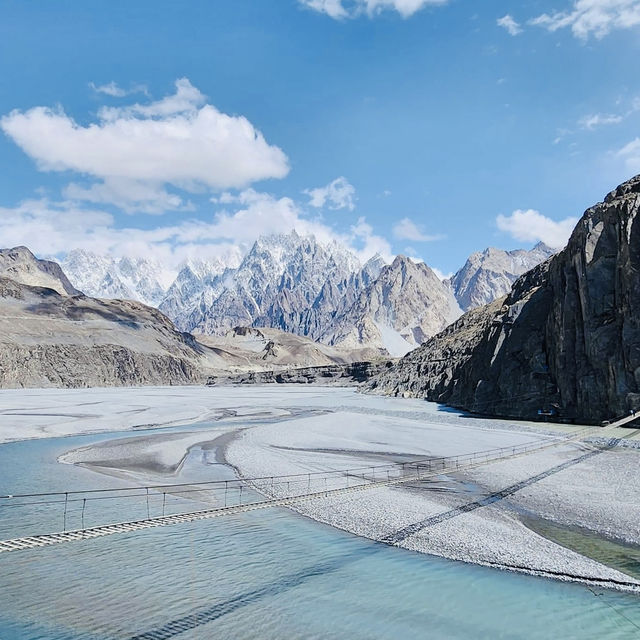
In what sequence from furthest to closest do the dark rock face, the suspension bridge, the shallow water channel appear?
the dark rock face
the suspension bridge
the shallow water channel

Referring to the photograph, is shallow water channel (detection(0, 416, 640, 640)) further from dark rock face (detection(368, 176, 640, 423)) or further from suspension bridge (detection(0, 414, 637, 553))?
dark rock face (detection(368, 176, 640, 423))

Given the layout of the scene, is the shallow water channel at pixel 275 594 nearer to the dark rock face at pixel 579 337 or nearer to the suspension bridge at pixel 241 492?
the suspension bridge at pixel 241 492

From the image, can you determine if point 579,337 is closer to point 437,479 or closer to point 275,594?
point 437,479

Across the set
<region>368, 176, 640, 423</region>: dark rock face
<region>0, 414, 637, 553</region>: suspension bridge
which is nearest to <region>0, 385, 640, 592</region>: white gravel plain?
<region>0, 414, 637, 553</region>: suspension bridge

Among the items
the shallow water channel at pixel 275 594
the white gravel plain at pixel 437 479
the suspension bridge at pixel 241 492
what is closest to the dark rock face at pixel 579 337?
the white gravel plain at pixel 437 479

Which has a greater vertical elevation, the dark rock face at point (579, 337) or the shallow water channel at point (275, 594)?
the dark rock face at point (579, 337)

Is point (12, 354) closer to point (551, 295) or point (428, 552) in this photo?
point (551, 295)

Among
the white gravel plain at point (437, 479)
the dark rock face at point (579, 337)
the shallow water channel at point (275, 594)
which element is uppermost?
the dark rock face at point (579, 337)

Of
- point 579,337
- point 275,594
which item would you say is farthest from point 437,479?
point 579,337
